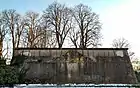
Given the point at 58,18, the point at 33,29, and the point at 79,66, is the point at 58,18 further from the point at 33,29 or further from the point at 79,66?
the point at 79,66

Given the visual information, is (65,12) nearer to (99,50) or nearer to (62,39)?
(62,39)

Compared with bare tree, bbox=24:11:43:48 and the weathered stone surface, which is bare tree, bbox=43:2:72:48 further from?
the weathered stone surface

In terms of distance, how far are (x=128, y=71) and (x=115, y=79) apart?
1071 mm

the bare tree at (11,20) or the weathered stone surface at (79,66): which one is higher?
the bare tree at (11,20)

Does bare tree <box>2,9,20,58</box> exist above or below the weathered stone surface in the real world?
above

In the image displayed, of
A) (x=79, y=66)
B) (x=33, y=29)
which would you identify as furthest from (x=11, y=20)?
(x=79, y=66)

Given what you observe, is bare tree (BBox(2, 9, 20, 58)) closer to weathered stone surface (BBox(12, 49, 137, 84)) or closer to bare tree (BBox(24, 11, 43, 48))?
bare tree (BBox(24, 11, 43, 48))

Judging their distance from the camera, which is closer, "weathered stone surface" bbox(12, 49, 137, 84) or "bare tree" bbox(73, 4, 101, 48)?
"weathered stone surface" bbox(12, 49, 137, 84)

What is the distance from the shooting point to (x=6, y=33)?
30094 mm

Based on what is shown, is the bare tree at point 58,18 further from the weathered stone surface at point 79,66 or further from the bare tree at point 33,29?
the weathered stone surface at point 79,66

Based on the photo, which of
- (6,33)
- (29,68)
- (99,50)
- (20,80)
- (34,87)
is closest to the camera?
(34,87)

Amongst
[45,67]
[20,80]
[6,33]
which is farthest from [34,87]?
[6,33]

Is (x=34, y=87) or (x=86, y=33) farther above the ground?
(x=86, y=33)

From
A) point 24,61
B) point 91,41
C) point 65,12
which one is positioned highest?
point 65,12
